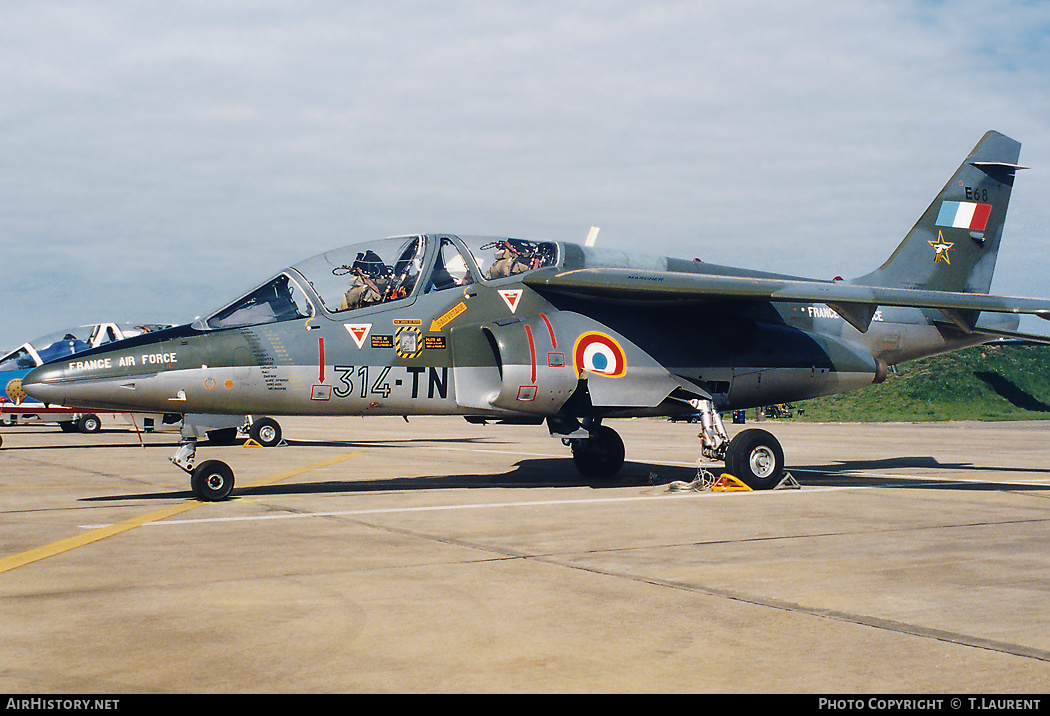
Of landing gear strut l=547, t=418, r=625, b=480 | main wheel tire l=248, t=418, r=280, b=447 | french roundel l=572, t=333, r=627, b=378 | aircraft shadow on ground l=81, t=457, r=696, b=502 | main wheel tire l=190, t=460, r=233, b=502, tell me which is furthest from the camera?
main wheel tire l=248, t=418, r=280, b=447

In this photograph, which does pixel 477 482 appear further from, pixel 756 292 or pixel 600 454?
pixel 756 292

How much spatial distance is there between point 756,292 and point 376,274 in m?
4.93

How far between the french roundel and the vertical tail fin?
611cm

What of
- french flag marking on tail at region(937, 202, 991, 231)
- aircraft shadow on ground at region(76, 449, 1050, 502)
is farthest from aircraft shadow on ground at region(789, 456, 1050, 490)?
french flag marking on tail at region(937, 202, 991, 231)

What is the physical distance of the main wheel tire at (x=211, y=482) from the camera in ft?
35.3

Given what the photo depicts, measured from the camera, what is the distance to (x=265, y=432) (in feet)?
80.7

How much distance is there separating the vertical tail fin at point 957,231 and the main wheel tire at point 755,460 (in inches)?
210

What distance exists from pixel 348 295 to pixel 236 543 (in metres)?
4.34

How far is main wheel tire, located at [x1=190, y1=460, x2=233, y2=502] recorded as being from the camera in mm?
10773

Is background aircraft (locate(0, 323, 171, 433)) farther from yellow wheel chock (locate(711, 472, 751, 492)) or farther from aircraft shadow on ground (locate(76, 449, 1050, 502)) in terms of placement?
yellow wheel chock (locate(711, 472, 751, 492))

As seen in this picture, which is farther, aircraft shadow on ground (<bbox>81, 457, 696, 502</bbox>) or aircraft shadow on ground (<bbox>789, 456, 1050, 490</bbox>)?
aircraft shadow on ground (<bbox>789, 456, 1050, 490</bbox>)

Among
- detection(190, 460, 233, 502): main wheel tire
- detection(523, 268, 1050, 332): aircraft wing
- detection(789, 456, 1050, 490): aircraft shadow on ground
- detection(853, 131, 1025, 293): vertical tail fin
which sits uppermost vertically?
detection(853, 131, 1025, 293): vertical tail fin

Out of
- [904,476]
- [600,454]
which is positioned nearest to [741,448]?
[600,454]
